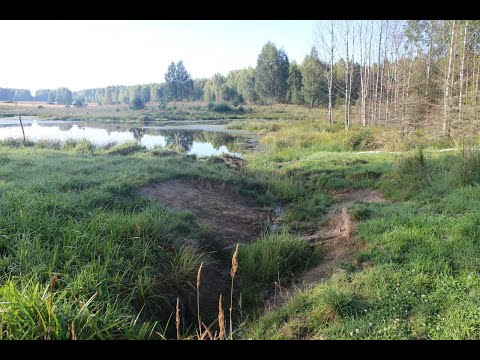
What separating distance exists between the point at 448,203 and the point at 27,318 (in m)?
6.80

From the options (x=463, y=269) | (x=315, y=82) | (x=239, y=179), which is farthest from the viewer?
(x=315, y=82)

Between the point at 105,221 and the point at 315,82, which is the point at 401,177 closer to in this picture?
the point at 105,221

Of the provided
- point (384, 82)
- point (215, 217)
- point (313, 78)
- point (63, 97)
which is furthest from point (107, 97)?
point (215, 217)

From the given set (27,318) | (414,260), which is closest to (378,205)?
(414,260)

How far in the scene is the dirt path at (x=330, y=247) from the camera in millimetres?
5043

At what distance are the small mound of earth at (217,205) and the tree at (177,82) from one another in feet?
223

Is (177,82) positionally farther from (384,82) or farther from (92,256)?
(92,256)

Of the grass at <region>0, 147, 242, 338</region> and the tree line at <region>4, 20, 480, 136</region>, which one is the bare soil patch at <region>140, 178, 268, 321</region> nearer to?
the grass at <region>0, 147, 242, 338</region>

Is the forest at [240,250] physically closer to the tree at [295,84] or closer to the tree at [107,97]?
the tree at [295,84]

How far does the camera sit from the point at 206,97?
76.7 m

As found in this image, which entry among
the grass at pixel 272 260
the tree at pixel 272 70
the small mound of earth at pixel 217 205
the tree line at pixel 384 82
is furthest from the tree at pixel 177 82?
the grass at pixel 272 260

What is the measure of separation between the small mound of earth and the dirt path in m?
1.52

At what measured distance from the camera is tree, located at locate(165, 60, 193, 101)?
240 feet

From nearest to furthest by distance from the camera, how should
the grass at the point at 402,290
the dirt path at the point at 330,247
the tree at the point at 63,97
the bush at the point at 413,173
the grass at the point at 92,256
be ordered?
the grass at the point at 92,256 → the grass at the point at 402,290 → the dirt path at the point at 330,247 → the bush at the point at 413,173 → the tree at the point at 63,97
